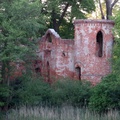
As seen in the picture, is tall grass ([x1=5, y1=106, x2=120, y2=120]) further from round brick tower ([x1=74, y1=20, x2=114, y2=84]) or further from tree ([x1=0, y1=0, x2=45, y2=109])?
round brick tower ([x1=74, y1=20, x2=114, y2=84])

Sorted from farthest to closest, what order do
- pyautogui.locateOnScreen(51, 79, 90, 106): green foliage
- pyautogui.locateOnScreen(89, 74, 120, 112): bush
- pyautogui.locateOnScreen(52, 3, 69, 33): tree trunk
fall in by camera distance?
pyautogui.locateOnScreen(52, 3, 69, 33): tree trunk
pyautogui.locateOnScreen(51, 79, 90, 106): green foliage
pyautogui.locateOnScreen(89, 74, 120, 112): bush

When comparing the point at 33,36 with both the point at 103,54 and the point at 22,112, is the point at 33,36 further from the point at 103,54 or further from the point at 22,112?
the point at 103,54

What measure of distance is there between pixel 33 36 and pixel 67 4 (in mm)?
11283

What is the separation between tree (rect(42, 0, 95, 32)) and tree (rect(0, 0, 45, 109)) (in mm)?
9480

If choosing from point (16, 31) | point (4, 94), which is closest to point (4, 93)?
point (4, 94)

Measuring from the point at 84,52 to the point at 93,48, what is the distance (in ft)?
2.35

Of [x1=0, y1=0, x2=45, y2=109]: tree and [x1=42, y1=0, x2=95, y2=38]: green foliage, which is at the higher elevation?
[x1=42, y1=0, x2=95, y2=38]: green foliage

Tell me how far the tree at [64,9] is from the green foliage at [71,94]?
8990mm

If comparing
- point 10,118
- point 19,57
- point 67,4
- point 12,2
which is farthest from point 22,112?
point 67,4

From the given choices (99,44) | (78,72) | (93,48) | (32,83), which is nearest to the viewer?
(32,83)

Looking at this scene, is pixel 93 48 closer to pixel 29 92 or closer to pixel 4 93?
pixel 29 92

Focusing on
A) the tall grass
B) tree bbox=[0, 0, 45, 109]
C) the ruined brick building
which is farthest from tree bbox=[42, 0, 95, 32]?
the tall grass

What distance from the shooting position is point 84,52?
1256 inches

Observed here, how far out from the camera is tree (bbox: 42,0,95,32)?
36.4 meters
